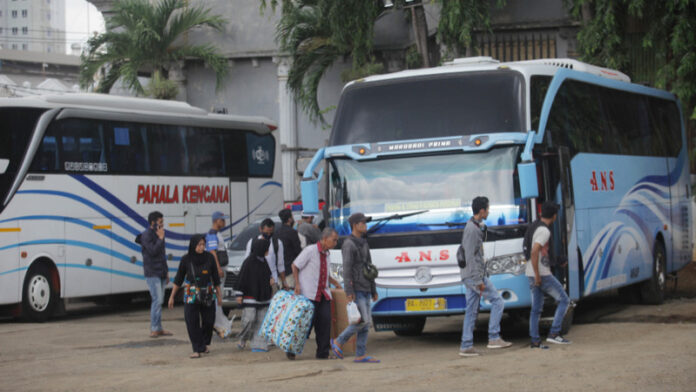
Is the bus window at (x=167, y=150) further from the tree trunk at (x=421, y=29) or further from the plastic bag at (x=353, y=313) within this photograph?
the plastic bag at (x=353, y=313)

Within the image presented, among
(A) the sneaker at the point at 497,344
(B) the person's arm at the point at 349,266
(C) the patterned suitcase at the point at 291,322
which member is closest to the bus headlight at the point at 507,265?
(A) the sneaker at the point at 497,344

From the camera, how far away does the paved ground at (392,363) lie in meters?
9.91

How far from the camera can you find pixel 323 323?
12.3 meters

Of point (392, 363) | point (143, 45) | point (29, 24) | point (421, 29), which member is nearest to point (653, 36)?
point (421, 29)

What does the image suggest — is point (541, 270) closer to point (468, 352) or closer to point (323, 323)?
point (468, 352)

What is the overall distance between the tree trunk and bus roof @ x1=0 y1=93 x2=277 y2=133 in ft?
16.6

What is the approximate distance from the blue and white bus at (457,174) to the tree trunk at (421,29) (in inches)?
462

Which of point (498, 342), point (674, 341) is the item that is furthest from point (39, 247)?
point (674, 341)

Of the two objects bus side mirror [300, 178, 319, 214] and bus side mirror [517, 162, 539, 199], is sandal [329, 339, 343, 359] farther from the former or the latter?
bus side mirror [517, 162, 539, 199]

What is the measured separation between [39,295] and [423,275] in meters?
8.43

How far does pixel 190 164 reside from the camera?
2175cm

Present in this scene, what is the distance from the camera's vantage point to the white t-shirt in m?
12.0

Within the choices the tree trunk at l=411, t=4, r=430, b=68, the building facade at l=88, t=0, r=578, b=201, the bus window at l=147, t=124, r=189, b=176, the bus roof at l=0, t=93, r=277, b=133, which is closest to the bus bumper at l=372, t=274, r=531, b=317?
the bus roof at l=0, t=93, r=277, b=133

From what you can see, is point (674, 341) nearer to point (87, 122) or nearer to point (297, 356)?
point (297, 356)
